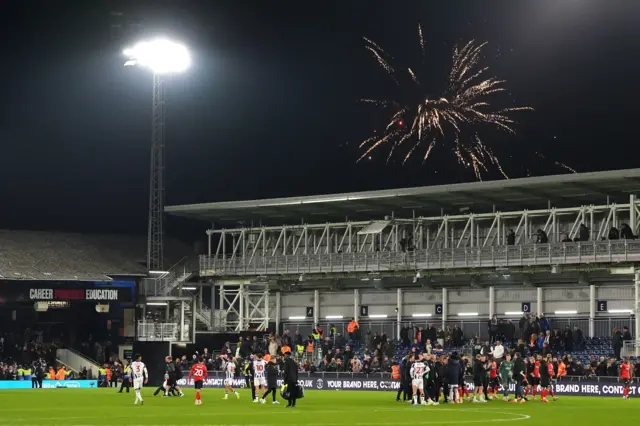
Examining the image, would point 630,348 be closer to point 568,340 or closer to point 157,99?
point 568,340

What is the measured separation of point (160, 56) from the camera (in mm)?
70000

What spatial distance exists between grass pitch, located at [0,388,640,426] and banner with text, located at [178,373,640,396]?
563 cm

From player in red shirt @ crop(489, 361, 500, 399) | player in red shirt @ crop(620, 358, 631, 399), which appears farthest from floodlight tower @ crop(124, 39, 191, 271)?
player in red shirt @ crop(620, 358, 631, 399)

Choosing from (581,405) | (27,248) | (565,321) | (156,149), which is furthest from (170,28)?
(581,405)

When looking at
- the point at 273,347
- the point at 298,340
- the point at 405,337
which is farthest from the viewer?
the point at 298,340

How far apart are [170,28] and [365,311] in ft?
72.4

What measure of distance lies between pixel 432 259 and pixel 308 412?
109 ft

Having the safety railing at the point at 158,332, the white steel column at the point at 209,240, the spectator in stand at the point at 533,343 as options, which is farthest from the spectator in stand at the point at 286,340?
the spectator in stand at the point at 533,343

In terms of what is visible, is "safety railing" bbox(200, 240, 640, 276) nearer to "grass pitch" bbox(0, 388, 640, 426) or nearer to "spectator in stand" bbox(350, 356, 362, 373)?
"spectator in stand" bbox(350, 356, 362, 373)

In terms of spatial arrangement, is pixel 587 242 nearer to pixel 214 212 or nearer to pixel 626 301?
pixel 626 301

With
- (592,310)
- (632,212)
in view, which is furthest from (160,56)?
(592,310)

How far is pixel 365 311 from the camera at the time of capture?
76625 mm

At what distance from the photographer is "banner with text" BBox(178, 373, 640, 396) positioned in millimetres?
52838

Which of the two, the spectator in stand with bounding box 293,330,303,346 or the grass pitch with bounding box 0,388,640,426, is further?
the spectator in stand with bounding box 293,330,303,346
